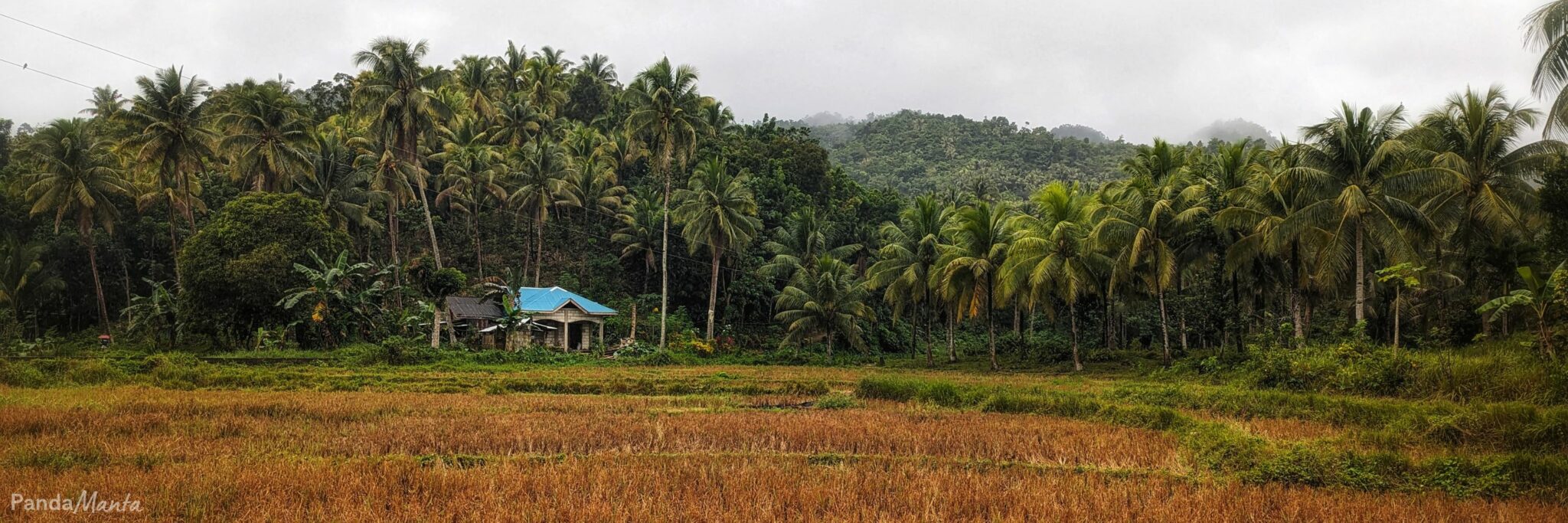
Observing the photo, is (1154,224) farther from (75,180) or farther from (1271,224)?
(75,180)

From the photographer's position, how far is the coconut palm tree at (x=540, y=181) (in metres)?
39.1

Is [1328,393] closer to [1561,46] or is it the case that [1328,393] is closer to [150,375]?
[1561,46]

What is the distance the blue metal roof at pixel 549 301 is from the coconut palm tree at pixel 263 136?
1086cm

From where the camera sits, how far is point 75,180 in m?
32.9

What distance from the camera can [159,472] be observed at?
727 cm

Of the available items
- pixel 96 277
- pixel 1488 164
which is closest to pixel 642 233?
pixel 96 277

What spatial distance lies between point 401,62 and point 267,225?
926cm

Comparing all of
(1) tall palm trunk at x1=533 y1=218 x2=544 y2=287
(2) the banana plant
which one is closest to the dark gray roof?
(1) tall palm trunk at x1=533 y1=218 x2=544 y2=287

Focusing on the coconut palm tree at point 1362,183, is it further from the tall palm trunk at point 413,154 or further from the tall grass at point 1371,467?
the tall palm trunk at point 413,154

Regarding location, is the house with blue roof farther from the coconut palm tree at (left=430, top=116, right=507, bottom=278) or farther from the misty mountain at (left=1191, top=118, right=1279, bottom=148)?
the misty mountain at (left=1191, top=118, right=1279, bottom=148)

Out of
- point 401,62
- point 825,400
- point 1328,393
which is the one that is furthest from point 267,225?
point 1328,393

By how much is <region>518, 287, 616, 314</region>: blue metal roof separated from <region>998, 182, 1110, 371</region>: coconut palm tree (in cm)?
1862

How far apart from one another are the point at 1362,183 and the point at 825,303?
67.2 feet

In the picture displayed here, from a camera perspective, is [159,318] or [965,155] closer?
[159,318]
